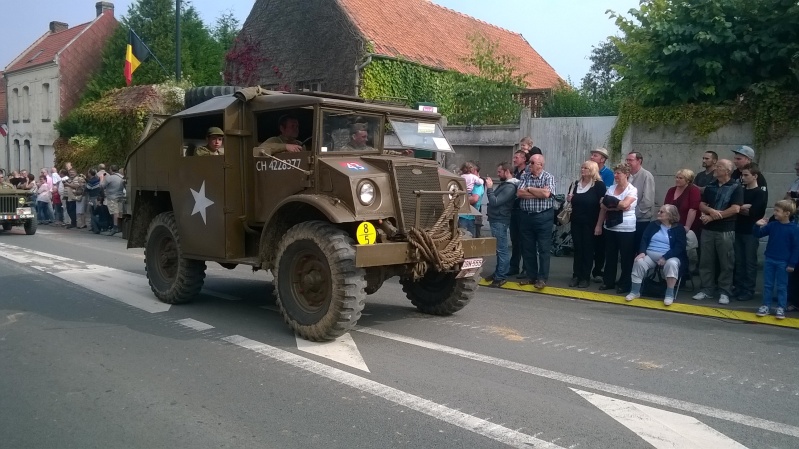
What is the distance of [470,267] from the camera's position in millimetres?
7242

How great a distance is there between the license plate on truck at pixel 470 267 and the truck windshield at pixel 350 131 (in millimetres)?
1534

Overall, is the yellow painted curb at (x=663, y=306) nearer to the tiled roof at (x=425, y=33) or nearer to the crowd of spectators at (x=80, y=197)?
the tiled roof at (x=425, y=33)

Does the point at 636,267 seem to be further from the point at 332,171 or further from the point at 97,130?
the point at 97,130

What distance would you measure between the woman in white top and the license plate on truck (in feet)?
10.1

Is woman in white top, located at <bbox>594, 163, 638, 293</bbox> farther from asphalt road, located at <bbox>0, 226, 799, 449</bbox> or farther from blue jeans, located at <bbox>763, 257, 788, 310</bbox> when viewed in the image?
blue jeans, located at <bbox>763, 257, 788, 310</bbox>

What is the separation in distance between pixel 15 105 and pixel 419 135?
43.6 metres

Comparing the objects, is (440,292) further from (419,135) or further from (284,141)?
(284,141)

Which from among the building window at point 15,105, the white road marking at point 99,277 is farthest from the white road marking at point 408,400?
the building window at point 15,105

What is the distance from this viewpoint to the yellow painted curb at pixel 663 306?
25.9ft

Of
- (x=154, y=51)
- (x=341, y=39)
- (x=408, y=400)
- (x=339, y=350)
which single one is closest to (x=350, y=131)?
(x=339, y=350)

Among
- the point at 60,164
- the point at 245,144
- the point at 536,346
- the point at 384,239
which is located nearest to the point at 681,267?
the point at 536,346

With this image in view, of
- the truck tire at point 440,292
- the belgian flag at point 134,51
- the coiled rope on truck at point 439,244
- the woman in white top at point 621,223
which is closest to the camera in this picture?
the coiled rope on truck at point 439,244

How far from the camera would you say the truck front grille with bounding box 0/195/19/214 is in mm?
19094

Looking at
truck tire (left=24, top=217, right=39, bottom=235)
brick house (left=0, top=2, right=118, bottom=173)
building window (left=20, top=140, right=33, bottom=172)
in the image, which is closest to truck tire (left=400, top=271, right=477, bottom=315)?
truck tire (left=24, top=217, right=39, bottom=235)
